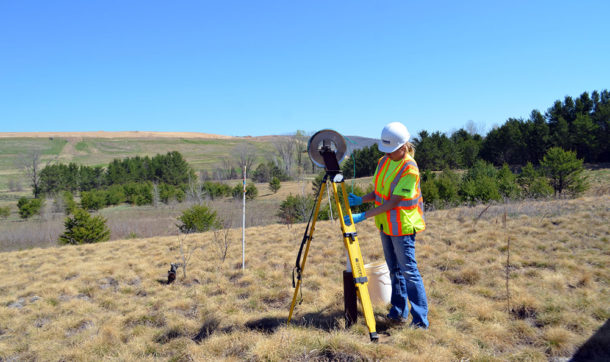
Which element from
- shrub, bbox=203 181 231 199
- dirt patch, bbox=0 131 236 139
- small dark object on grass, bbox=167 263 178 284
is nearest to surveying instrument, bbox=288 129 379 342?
small dark object on grass, bbox=167 263 178 284

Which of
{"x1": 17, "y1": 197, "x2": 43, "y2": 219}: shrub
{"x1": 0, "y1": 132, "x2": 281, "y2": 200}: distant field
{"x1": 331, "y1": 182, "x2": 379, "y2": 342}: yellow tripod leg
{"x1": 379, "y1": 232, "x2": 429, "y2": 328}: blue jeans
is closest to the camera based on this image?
{"x1": 331, "y1": 182, "x2": 379, "y2": 342}: yellow tripod leg

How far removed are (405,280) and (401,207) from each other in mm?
731

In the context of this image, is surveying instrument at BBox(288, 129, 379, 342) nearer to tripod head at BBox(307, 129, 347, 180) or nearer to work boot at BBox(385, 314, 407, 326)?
tripod head at BBox(307, 129, 347, 180)

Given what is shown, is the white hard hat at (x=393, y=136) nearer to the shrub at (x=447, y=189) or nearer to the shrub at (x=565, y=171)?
the shrub at (x=447, y=189)

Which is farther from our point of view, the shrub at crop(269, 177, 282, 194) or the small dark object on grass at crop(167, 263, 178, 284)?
the shrub at crop(269, 177, 282, 194)

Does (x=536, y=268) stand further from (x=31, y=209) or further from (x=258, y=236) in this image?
(x=31, y=209)

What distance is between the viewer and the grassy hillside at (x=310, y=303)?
3.00 meters

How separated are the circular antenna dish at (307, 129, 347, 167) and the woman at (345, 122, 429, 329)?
0.35m

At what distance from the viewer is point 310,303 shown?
4.26m

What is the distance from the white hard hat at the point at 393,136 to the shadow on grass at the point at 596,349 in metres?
2.19

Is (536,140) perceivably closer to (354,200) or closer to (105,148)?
A: (354,200)

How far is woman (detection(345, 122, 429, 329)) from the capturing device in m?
3.01

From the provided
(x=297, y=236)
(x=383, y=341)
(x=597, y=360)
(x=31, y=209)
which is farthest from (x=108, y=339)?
(x=31, y=209)

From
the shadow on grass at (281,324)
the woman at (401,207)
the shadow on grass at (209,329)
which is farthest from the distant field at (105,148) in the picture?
the woman at (401,207)
